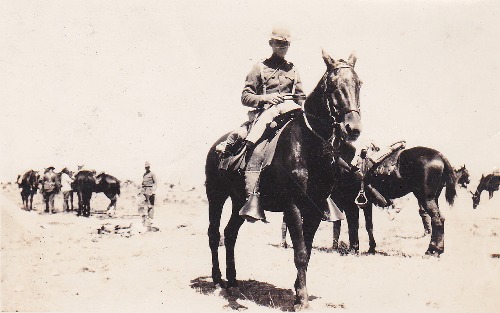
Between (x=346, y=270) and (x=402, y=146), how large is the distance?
14.2 feet

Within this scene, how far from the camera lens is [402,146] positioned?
12.2 meters

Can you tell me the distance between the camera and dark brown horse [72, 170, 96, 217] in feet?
75.6

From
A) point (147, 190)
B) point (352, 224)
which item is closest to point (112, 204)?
point (147, 190)

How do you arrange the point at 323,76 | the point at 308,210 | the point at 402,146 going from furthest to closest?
the point at 402,146 → the point at 308,210 → the point at 323,76

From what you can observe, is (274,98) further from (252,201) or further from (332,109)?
(252,201)

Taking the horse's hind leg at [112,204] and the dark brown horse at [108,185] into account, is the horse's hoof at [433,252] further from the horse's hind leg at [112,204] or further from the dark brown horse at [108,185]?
the horse's hind leg at [112,204]

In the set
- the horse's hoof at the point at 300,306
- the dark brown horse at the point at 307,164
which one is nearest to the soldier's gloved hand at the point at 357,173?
the dark brown horse at the point at 307,164

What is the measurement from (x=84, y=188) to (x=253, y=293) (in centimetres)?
1772

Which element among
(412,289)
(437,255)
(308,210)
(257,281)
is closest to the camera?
(308,210)

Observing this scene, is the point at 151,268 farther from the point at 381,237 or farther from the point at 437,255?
the point at 381,237

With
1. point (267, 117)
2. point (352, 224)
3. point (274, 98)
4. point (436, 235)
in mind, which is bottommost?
point (436, 235)

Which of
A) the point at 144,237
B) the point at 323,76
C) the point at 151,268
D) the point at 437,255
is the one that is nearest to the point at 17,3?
the point at 151,268

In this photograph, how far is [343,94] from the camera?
5.59 metres

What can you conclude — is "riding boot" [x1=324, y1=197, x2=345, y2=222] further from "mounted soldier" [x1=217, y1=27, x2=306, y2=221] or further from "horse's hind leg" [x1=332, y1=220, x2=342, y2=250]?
"horse's hind leg" [x1=332, y1=220, x2=342, y2=250]
